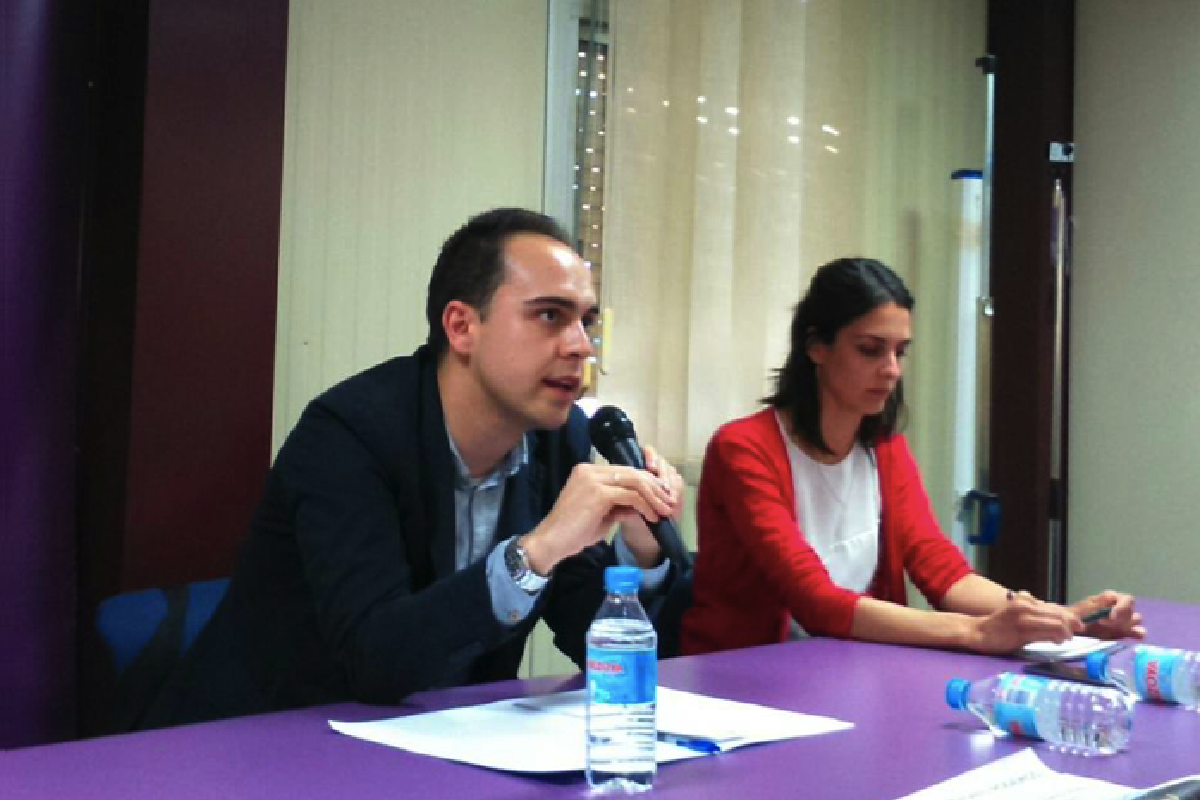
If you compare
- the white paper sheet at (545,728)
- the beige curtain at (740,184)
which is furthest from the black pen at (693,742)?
the beige curtain at (740,184)

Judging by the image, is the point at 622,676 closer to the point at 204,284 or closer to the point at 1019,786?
the point at 1019,786

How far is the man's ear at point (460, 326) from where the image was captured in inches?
71.1

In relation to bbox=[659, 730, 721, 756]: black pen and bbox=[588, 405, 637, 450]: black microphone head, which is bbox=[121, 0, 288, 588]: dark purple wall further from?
bbox=[659, 730, 721, 756]: black pen

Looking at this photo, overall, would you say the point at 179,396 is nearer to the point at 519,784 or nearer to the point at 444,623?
the point at 444,623

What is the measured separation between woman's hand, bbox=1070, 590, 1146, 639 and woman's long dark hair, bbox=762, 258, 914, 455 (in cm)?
60

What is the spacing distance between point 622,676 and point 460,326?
0.82 m

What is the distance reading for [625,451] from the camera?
5.34 feet

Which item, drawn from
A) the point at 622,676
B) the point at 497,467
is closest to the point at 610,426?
the point at 497,467

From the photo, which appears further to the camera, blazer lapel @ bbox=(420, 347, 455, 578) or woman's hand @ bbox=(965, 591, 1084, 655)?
woman's hand @ bbox=(965, 591, 1084, 655)

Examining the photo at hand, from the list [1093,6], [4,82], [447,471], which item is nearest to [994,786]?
[447,471]

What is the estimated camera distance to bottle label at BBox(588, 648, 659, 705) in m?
1.12

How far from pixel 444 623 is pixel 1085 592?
312 cm

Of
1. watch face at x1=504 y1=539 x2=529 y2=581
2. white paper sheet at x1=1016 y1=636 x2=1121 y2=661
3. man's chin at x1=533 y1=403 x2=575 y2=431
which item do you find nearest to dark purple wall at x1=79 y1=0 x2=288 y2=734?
man's chin at x1=533 y1=403 x2=575 y2=431

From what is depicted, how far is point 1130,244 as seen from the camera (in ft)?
12.8
